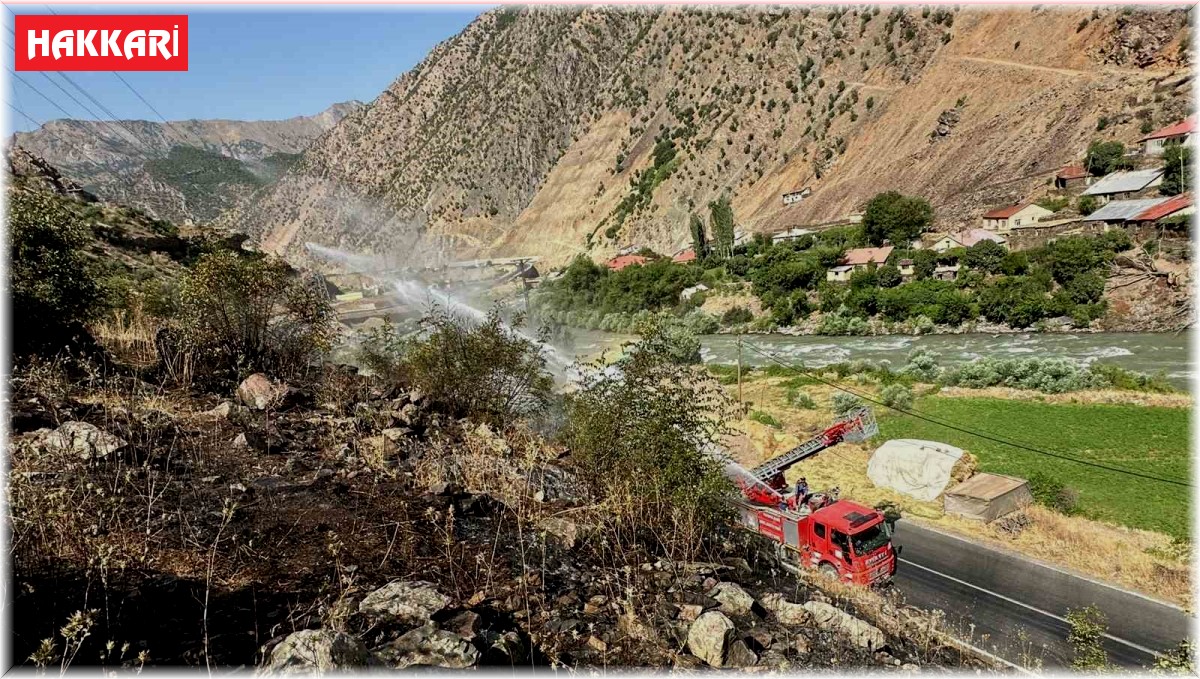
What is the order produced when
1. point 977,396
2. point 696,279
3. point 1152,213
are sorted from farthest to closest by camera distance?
point 696,279, point 1152,213, point 977,396

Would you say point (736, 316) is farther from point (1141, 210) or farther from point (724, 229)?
point (1141, 210)

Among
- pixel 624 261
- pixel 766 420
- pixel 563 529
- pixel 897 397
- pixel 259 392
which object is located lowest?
pixel 766 420

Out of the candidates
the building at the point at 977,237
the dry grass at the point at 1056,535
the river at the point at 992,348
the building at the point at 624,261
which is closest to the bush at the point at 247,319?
the dry grass at the point at 1056,535

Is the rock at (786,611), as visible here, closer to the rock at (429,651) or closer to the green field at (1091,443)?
the rock at (429,651)

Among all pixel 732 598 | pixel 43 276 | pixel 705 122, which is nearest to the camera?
pixel 732 598

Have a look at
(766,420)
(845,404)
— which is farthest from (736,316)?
(766,420)

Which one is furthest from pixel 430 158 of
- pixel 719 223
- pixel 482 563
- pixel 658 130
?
pixel 482 563

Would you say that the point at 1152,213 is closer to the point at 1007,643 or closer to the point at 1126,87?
the point at 1126,87

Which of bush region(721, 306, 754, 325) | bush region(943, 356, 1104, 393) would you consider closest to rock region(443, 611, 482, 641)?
bush region(943, 356, 1104, 393)
